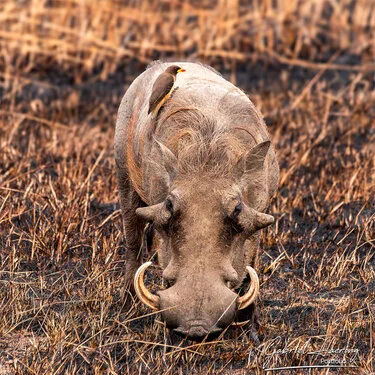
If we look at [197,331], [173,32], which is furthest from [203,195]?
[173,32]

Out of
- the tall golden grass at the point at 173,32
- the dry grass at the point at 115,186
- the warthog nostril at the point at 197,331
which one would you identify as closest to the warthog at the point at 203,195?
the warthog nostril at the point at 197,331

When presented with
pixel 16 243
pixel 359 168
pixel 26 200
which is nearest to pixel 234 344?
pixel 16 243

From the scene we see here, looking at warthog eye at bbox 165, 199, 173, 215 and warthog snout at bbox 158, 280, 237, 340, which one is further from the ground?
warthog eye at bbox 165, 199, 173, 215

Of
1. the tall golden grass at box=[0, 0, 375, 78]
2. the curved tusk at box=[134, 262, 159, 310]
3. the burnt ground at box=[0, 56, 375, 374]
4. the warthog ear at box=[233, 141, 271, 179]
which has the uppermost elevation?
the warthog ear at box=[233, 141, 271, 179]

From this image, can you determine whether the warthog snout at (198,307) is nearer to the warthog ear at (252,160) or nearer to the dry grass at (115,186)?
the dry grass at (115,186)

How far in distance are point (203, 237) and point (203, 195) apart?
17 cm

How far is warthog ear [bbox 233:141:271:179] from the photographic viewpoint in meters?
3.82

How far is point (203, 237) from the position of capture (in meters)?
3.62

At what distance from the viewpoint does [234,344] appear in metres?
4.09

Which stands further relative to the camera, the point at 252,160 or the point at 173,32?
the point at 173,32

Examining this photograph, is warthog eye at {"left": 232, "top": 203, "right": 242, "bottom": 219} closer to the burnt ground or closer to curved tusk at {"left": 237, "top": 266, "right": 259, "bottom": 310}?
curved tusk at {"left": 237, "top": 266, "right": 259, "bottom": 310}

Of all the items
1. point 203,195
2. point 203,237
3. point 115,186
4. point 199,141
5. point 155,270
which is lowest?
point 115,186

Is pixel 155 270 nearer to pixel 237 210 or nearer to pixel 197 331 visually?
pixel 237 210

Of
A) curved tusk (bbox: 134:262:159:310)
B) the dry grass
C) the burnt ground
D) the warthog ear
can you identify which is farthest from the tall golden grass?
curved tusk (bbox: 134:262:159:310)
